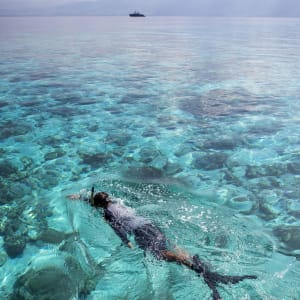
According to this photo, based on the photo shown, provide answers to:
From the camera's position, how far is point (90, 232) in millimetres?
7617

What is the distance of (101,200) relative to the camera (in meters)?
8.04

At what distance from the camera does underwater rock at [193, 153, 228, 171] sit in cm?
1069

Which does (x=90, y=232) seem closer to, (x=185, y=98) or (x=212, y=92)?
(x=185, y=98)

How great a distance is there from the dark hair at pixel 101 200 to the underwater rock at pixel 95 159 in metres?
2.75

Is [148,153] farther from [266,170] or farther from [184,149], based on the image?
[266,170]

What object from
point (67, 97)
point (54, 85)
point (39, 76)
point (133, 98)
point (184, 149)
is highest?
point (184, 149)

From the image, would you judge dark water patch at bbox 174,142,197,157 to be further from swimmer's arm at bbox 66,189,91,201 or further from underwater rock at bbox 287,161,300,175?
swimmer's arm at bbox 66,189,91,201

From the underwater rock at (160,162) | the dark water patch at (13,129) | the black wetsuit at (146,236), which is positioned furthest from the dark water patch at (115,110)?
the black wetsuit at (146,236)

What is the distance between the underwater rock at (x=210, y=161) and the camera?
10688 mm

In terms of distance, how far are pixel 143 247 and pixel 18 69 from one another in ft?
83.2

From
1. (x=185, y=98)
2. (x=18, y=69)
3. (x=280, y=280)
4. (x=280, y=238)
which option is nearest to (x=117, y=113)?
(x=185, y=98)

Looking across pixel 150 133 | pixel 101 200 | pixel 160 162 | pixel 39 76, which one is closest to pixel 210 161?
pixel 160 162

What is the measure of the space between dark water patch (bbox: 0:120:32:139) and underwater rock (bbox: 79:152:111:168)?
3.60 metres

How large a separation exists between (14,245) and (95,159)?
451 centimetres
